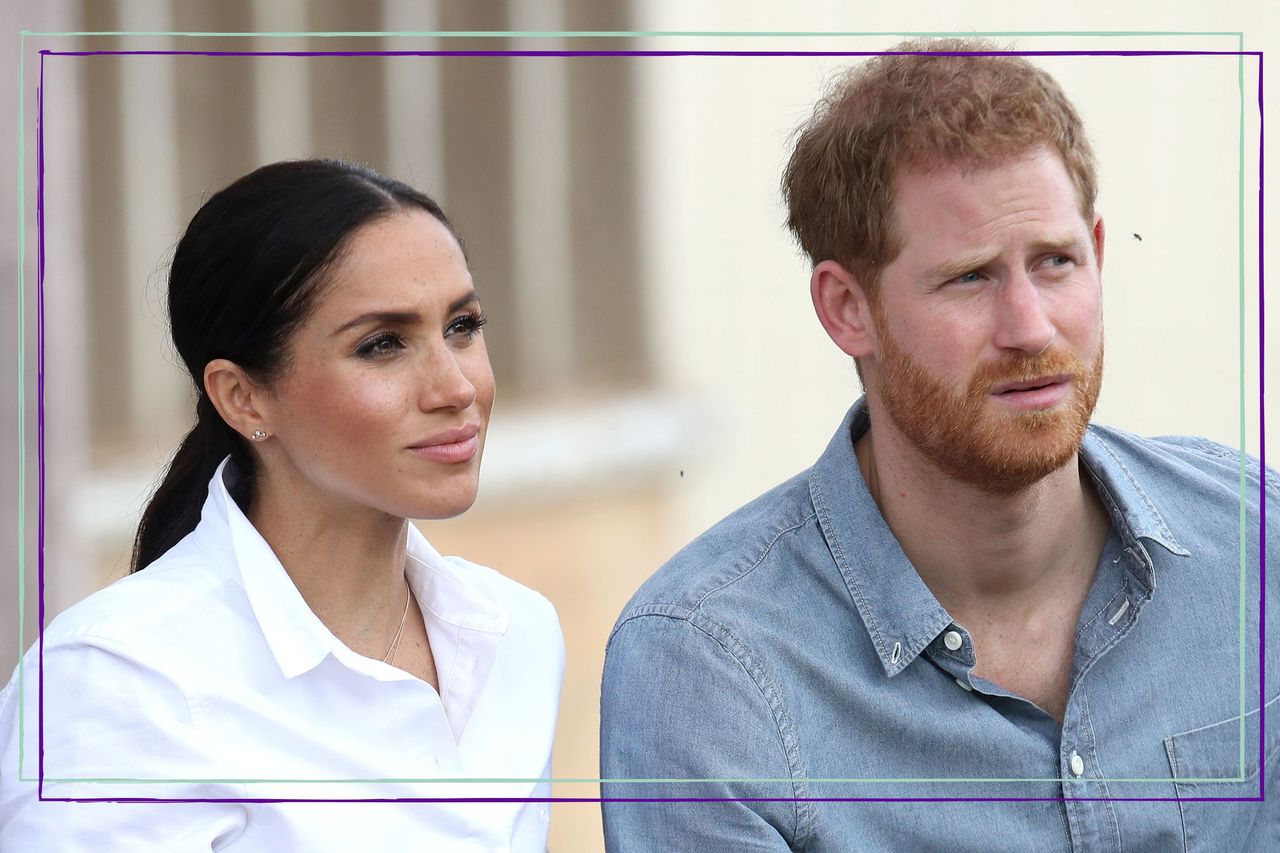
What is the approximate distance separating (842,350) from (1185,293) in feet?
1.17

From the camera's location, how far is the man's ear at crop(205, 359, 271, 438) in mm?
1477

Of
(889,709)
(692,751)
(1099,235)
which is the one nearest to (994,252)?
(1099,235)

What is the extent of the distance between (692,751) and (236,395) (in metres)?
0.59

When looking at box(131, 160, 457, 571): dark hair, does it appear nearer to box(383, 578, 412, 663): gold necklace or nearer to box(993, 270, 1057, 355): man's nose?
box(383, 578, 412, 663): gold necklace

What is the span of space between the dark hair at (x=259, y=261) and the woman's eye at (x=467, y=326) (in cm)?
9

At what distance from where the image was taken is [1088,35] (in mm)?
1572

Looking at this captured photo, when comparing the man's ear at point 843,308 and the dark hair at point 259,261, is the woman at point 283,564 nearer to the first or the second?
the dark hair at point 259,261

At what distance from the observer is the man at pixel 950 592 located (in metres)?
1.56

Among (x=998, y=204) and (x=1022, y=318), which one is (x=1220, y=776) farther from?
(x=998, y=204)

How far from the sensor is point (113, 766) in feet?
4.88

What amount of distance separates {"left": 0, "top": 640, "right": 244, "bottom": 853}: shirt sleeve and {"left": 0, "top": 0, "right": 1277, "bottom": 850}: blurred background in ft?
0.38

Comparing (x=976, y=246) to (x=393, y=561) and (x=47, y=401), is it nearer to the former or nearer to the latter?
(x=393, y=561)

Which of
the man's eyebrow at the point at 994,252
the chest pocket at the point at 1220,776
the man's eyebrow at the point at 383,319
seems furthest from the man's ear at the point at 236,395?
the chest pocket at the point at 1220,776

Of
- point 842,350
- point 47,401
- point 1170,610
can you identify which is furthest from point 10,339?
point 1170,610
